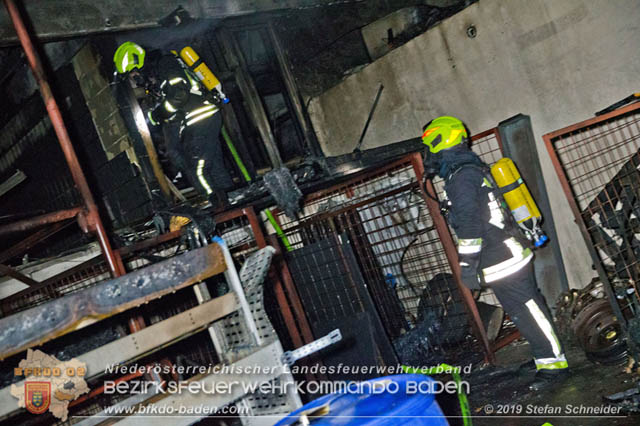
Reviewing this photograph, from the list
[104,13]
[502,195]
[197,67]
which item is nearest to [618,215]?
[502,195]

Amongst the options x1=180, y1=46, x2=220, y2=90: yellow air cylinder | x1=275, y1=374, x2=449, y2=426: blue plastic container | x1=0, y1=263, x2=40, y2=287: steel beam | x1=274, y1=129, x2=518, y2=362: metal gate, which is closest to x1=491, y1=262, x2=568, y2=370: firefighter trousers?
x1=274, y1=129, x2=518, y2=362: metal gate

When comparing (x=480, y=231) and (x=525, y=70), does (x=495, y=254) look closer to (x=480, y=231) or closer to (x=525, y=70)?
(x=480, y=231)

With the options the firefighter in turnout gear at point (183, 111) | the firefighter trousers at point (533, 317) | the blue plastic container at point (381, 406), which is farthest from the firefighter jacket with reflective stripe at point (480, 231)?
the firefighter in turnout gear at point (183, 111)

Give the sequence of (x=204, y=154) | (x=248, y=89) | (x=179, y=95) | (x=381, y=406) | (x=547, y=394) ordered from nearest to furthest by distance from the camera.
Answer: (x=381, y=406) → (x=547, y=394) → (x=179, y=95) → (x=204, y=154) → (x=248, y=89)

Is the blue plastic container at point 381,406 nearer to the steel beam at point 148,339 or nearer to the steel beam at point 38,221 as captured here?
the steel beam at point 148,339

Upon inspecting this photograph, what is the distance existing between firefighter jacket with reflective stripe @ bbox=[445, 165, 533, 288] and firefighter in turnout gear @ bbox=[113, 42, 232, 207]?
2.94m

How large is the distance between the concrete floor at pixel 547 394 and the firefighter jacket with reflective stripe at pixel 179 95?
4.39 m

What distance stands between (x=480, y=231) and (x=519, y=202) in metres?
0.54

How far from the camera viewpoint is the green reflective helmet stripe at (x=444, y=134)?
13.9ft

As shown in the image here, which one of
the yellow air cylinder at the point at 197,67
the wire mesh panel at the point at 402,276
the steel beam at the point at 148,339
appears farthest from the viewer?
the yellow air cylinder at the point at 197,67

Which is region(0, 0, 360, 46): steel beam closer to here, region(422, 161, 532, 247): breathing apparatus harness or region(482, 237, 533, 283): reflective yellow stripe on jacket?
region(422, 161, 532, 247): breathing apparatus harness

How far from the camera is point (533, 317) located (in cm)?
402

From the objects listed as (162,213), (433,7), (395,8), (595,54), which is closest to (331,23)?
(395,8)

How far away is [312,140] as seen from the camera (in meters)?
7.99
